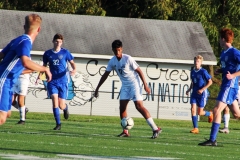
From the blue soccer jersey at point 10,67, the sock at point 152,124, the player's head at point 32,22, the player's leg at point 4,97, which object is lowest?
the sock at point 152,124

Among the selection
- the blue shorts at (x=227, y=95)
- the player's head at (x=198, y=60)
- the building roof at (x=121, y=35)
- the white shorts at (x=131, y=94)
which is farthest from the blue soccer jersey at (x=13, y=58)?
the building roof at (x=121, y=35)

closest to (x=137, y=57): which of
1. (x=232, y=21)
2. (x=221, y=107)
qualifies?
(x=232, y=21)

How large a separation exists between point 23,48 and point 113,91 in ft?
93.9

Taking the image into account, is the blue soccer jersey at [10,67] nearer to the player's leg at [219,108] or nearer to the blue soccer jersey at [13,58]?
the blue soccer jersey at [13,58]

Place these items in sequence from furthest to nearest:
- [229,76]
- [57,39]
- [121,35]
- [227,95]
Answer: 1. [121,35]
2. [57,39]
3. [227,95]
4. [229,76]

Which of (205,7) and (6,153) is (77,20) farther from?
(6,153)

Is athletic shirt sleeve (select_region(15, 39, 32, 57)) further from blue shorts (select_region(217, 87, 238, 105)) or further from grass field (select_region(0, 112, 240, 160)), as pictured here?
blue shorts (select_region(217, 87, 238, 105))

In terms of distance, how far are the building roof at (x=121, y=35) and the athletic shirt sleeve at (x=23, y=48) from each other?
26.9m

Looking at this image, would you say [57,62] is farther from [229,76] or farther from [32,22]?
[32,22]

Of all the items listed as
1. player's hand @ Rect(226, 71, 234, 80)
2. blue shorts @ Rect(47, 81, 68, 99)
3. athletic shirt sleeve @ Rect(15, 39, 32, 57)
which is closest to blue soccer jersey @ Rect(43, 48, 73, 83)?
blue shorts @ Rect(47, 81, 68, 99)

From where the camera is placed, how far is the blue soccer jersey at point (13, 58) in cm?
1049

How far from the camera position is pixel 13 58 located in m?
10.6

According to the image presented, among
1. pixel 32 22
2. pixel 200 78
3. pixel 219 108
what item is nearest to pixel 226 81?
pixel 219 108

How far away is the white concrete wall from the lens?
3797cm
